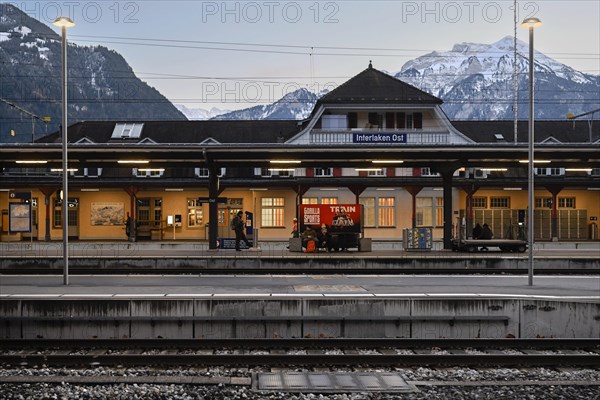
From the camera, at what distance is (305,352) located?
10336mm

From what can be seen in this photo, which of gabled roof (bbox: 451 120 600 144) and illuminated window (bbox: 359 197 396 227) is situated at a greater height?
gabled roof (bbox: 451 120 600 144)

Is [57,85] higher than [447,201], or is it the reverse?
[57,85]

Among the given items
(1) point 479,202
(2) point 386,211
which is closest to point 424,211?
(2) point 386,211

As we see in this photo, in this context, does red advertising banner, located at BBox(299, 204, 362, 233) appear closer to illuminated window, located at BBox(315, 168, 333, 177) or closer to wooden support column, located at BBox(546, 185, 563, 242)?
illuminated window, located at BBox(315, 168, 333, 177)

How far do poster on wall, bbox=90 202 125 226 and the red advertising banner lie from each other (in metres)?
18.2

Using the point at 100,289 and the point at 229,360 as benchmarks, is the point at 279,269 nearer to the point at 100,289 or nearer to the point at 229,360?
the point at 100,289

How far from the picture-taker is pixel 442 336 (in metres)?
11.5

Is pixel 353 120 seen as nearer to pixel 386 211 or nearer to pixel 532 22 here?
pixel 386 211

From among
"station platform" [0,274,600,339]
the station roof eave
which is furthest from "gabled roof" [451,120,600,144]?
"station platform" [0,274,600,339]

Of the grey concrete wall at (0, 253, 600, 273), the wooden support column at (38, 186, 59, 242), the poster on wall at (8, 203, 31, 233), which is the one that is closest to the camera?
the grey concrete wall at (0, 253, 600, 273)

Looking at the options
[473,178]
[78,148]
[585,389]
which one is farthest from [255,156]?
[473,178]

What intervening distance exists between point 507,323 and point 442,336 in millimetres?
1444

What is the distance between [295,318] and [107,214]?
28933 millimetres

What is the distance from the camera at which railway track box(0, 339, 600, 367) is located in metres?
9.50
